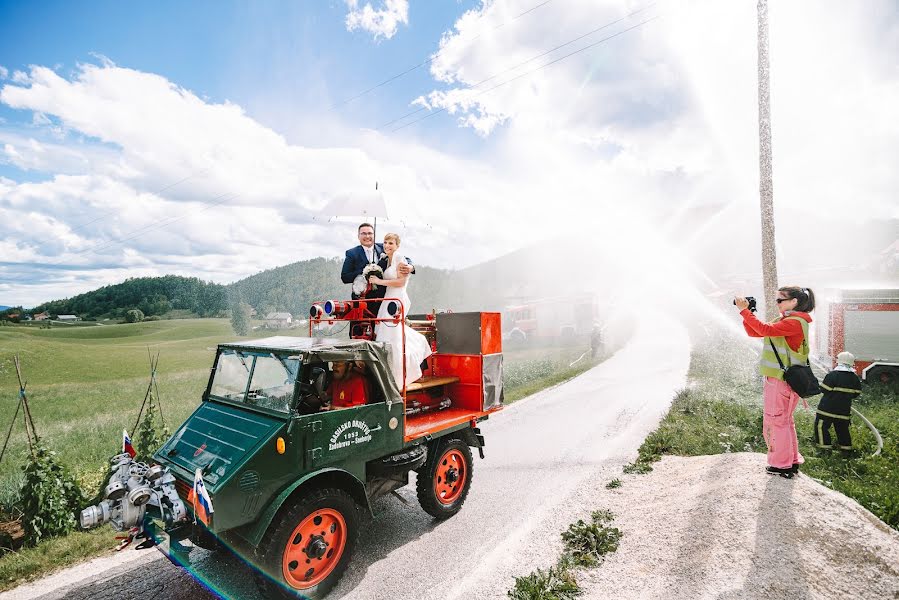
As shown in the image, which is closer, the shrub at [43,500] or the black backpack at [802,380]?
the black backpack at [802,380]

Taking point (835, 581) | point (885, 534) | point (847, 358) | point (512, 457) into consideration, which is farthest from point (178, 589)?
point (847, 358)

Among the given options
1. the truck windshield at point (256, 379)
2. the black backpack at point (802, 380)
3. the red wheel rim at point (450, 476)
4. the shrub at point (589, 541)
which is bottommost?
the shrub at point (589, 541)

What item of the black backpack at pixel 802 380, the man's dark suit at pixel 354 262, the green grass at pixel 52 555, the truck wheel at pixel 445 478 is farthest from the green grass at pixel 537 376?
the green grass at pixel 52 555

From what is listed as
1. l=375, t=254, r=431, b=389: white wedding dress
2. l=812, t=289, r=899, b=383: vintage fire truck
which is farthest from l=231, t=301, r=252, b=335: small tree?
l=812, t=289, r=899, b=383: vintage fire truck

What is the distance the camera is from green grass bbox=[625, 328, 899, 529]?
277 inches

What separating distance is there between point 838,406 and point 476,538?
7.63 metres

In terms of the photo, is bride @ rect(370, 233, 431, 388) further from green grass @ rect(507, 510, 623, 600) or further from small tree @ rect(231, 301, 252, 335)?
small tree @ rect(231, 301, 252, 335)

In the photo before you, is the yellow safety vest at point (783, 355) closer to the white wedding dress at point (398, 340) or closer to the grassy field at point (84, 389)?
the white wedding dress at point (398, 340)

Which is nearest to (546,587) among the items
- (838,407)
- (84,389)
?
(838,407)

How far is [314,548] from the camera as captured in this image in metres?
4.93

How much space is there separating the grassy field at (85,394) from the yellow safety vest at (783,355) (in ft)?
32.2

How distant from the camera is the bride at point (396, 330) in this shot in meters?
6.21

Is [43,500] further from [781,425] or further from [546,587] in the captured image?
[781,425]

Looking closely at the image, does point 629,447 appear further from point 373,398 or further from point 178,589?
point 178,589
